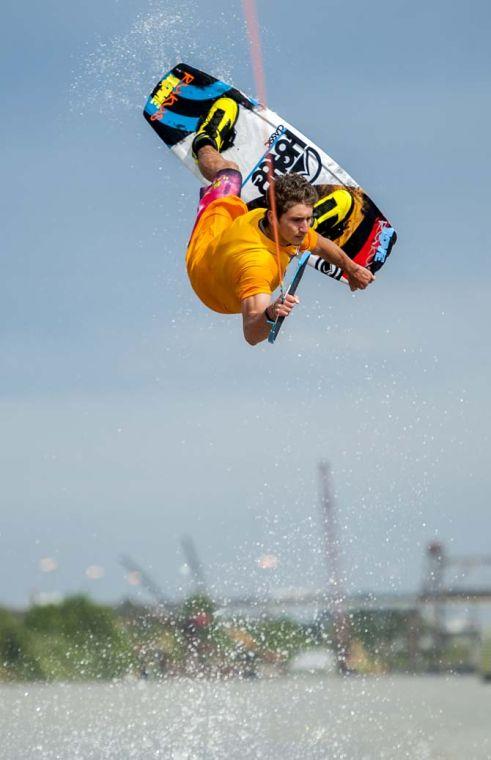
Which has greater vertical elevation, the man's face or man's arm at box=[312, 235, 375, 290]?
the man's face

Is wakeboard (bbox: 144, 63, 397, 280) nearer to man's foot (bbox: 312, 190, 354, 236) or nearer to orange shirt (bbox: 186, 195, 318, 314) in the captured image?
man's foot (bbox: 312, 190, 354, 236)

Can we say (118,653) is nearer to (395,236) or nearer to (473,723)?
(473,723)

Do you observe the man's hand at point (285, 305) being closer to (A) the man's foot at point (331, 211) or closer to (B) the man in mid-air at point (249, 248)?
(B) the man in mid-air at point (249, 248)

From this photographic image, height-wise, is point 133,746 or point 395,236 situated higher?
point 395,236

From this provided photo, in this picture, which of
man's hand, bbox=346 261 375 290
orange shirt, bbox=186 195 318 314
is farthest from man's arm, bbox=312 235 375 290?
orange shirt, bbox=186 195 318 314

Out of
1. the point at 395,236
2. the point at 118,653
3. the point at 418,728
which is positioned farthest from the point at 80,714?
the point at 395,236

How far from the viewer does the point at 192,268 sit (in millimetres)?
9695

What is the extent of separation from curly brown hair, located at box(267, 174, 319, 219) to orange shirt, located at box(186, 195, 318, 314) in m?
0.21

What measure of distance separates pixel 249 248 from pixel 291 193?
1.53ft

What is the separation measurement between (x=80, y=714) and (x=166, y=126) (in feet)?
26.7

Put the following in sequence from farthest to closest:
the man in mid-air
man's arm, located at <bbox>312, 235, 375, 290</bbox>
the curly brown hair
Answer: man's arm, located at <bbox>312, 235, 375, 290</bbox>, the curly brown hair, the man in mid-air

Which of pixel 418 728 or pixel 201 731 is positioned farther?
pixel 418 728

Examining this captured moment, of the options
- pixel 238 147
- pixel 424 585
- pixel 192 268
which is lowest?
pixel 424 585

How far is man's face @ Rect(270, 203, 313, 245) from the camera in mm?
9383
